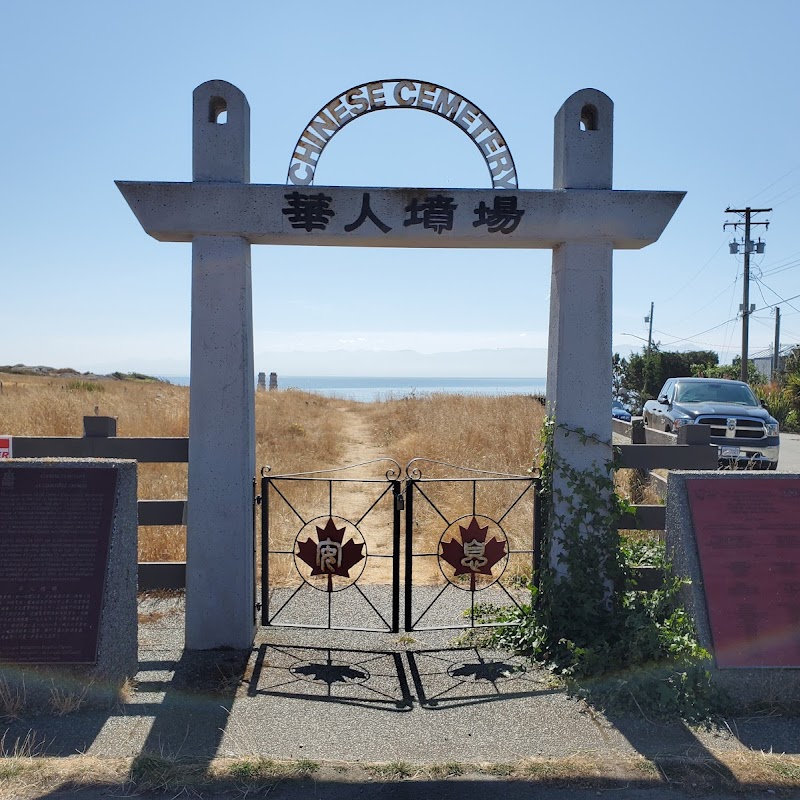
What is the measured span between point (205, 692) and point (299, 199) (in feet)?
12.0

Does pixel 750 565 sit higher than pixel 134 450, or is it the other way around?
pixel 134 450

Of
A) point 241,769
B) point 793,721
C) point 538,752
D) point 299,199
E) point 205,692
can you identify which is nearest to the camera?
point 241,769

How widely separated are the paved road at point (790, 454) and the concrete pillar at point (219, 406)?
10892 mm

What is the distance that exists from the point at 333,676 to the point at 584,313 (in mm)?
3387

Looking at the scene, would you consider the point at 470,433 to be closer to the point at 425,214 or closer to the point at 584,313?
the point at 584,313

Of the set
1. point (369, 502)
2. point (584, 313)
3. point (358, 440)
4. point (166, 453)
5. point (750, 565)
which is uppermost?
point (584, 313)

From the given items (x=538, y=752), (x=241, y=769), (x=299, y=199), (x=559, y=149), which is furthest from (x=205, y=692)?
(x=559, y=149)

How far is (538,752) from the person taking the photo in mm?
3955

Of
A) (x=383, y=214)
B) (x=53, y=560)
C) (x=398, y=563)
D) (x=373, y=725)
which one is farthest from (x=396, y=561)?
(x=383, y=214)

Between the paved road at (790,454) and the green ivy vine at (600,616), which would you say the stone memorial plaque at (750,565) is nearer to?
the green ivy vine at (600,616)

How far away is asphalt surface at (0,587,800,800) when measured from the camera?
A: 3.68 metres

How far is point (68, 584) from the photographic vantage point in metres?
4.57

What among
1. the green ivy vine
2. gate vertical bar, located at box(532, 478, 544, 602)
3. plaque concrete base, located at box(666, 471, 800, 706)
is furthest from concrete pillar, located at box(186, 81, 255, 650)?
plaque concrete base, located at box(666, 471, 800, 706)

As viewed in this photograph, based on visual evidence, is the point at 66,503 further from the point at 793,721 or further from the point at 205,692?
the point at 793,721
